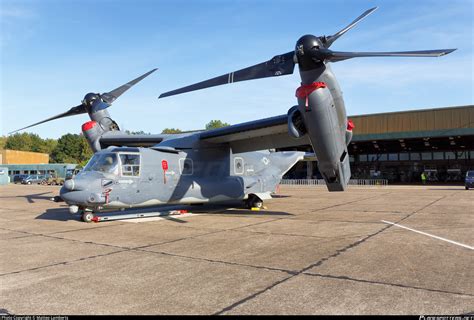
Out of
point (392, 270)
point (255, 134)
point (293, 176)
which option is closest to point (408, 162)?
point (293, 176)

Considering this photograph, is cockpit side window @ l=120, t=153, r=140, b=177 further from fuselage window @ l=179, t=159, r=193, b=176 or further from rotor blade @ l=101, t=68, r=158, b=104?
rotor blade @ l=101, t=68, r=158, b=104

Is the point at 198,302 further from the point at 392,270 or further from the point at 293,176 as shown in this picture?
the point at 293,176

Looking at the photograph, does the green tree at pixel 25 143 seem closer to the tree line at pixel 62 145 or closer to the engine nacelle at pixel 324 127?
the tree line at pixel 62 145

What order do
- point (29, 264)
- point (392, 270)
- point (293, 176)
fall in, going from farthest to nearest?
A: point (293, 176)
point (29, 264)
point (392, 270)

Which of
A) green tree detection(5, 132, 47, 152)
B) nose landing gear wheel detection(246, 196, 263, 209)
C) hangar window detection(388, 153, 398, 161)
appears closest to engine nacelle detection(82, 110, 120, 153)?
nose landing gear wheel detection(246, 196, 263, 209)

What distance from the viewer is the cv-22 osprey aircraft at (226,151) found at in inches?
418

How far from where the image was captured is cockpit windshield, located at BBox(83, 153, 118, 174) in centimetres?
1275

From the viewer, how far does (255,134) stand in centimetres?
1494

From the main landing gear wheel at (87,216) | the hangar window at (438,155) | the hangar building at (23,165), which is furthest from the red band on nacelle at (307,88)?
the hangar building at (23,165)

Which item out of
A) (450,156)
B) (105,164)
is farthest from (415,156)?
(105,164)

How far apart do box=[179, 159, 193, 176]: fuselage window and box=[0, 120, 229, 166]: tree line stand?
234 feet

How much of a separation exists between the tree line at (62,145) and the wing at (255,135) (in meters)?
71.2

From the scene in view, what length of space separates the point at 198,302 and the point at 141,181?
30.7 ft

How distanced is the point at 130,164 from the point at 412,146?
41373 millimetres
